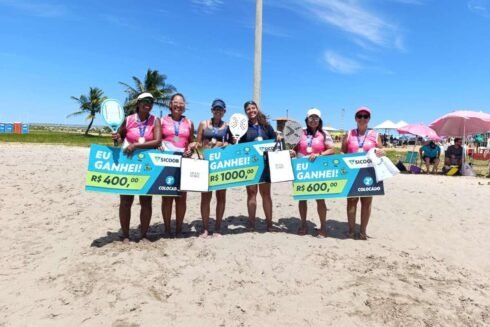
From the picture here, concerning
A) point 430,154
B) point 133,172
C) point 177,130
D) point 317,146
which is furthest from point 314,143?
point 430,154

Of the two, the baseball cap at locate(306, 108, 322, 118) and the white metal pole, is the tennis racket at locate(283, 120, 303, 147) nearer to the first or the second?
the baseball cap at locate(306, 108, 322, 118)

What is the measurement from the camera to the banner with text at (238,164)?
19.2ft

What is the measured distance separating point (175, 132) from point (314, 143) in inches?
85.7

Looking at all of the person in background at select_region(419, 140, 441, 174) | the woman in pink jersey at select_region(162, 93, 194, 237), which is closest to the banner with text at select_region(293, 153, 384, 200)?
the woman in pink jersey at select_region(162, 93, 194, 237)

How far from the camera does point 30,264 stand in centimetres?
526

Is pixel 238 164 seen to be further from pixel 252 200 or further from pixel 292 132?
pixel 292 132

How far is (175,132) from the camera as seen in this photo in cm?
560

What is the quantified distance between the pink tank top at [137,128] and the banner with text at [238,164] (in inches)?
35.5

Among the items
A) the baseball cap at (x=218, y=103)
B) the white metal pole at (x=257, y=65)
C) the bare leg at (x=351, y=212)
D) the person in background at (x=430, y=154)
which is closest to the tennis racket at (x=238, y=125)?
the baseball cap at (x=218, y=103)

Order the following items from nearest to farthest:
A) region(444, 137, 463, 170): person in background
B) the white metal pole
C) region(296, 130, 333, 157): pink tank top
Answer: region(296, 130, 333, 157): pink tank top, the white metal pole, region(444, 137, 463, 170): person in background

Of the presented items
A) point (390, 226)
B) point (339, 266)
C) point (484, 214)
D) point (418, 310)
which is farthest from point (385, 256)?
point (484, 214)

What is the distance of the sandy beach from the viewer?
406 centimetres

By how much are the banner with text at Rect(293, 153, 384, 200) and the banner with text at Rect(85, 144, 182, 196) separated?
6.30 feet

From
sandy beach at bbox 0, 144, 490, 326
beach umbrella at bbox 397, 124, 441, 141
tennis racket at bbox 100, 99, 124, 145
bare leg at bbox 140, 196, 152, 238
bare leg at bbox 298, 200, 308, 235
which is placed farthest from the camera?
beach umbrella at bbox 397, 124, 441, 141
